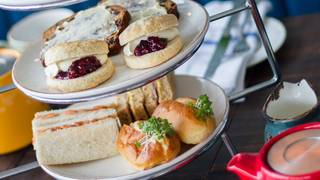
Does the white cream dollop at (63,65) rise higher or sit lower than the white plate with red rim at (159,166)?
higher

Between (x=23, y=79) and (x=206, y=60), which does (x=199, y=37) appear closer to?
(x=23, y=79)

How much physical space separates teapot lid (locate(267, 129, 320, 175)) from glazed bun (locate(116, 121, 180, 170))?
0.66 feet

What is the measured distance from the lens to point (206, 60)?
135 centimetres

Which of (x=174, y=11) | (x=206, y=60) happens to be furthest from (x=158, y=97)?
(x=206, y=60)

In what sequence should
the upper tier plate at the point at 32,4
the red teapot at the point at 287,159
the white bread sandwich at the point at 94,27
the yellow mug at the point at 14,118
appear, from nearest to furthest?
the red teapot at the point at 287,159 → the upper tier plate at the point at 32,4 → the white bread sandwich at the point at 94,27 → the yellow mug at the point at 14,118

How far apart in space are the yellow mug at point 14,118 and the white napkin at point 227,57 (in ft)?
1.01

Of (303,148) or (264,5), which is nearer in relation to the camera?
(303,148)

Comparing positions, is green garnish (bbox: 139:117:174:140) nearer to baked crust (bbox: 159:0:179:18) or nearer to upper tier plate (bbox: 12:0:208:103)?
upper tier plate (bbox: 12:0:208:103)

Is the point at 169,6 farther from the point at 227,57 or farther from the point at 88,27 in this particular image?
the point at 227,57

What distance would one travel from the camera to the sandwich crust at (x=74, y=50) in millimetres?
920

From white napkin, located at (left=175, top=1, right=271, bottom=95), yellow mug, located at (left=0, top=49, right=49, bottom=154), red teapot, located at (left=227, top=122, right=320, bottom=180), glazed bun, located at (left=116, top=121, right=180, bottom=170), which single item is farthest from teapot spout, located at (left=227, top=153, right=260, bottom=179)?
yellow mug, located at (left=0, top=49, right=49, bottom=154)

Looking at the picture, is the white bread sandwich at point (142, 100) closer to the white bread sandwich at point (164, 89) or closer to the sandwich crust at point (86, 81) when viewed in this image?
the white bread sandwich at point (164, 89)

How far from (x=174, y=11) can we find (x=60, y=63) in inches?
8.1

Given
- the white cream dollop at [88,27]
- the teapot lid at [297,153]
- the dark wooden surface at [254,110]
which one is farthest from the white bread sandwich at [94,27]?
the teapot lid at [297,153]
